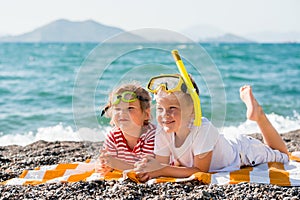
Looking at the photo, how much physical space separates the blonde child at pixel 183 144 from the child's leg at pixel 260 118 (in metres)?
0.04

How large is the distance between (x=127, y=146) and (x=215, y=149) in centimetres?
71

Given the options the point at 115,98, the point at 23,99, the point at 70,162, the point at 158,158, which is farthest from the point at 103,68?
the point at 23,99

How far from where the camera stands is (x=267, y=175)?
144 inches

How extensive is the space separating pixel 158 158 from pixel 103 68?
84cm

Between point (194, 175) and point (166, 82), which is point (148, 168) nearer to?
point (194, 175)

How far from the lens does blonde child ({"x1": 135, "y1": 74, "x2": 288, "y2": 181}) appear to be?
3.38 meters

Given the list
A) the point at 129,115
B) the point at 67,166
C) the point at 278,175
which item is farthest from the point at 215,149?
the point at 67,166

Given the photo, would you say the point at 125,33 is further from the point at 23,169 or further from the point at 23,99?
the point at 23,99

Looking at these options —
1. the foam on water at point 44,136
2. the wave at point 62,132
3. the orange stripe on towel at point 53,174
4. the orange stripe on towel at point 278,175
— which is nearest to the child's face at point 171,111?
the orange stripe on towel at point 278,175

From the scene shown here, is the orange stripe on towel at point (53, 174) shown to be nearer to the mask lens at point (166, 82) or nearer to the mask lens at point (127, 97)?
the mask lens at point (127, 97)

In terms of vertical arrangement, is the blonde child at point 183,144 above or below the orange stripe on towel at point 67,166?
above

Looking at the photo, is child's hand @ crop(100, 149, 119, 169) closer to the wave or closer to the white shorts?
the white shorts

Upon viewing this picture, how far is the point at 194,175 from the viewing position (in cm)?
349

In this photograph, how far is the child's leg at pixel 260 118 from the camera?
4.16m
